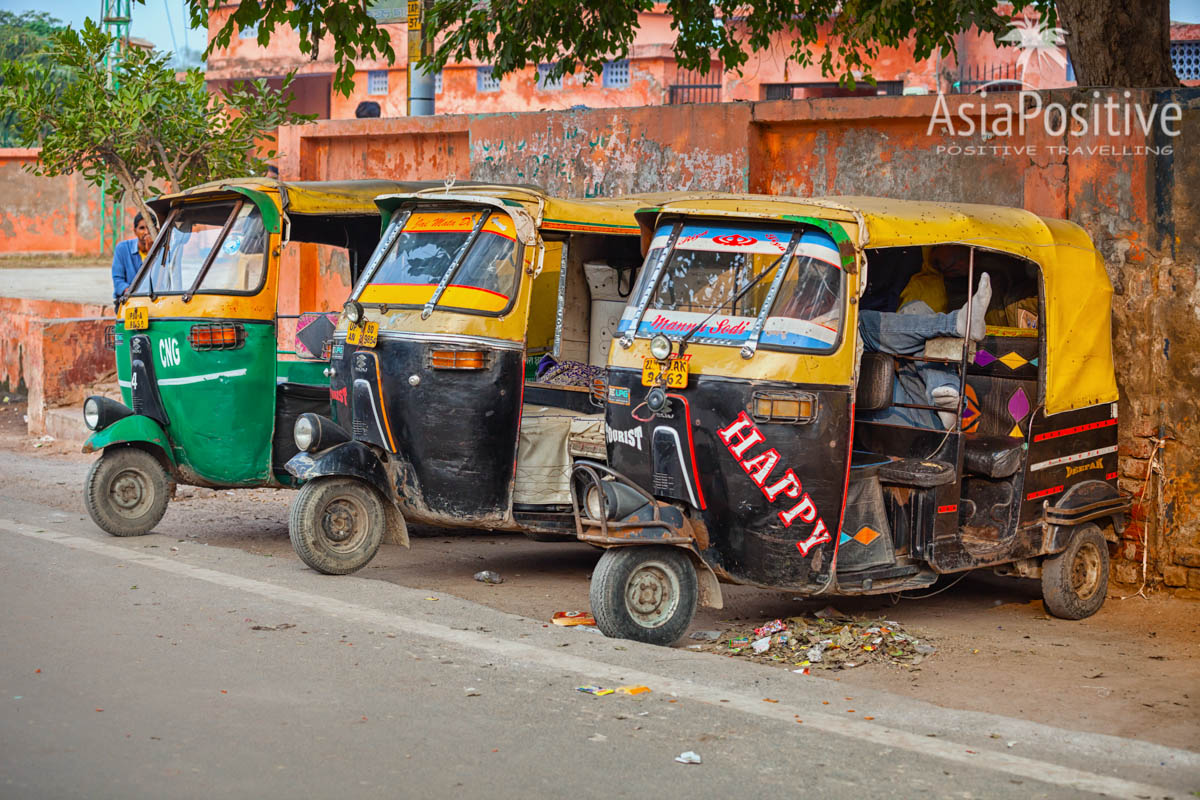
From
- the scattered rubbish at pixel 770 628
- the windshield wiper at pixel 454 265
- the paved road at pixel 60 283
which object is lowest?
the scattered rubbish at pixel 770 628

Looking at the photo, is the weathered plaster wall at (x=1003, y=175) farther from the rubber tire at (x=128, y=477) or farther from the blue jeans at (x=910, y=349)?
the rubber tire at (x=128, y=477)

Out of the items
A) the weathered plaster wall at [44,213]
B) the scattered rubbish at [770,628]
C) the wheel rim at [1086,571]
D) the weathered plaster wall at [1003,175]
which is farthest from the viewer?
the weathered plaster wall at [44,213]

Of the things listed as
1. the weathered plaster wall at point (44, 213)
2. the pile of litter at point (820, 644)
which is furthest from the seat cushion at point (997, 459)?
the weathered plaster wall at point (44, 213)

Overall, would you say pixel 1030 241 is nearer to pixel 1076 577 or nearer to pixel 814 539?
pixel 1076 577

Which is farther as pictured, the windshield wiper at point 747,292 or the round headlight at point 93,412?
the round headlight at point 93,412

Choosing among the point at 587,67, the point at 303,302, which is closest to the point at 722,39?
the point at 587,67

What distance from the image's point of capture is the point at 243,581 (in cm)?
689

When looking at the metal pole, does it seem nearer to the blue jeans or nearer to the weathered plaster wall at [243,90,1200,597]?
the weathered plaster wall at [243,90,1200,597]

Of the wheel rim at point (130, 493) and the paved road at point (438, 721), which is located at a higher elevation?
the wheel rim at point (130, 493)

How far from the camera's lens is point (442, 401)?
23.1 ft

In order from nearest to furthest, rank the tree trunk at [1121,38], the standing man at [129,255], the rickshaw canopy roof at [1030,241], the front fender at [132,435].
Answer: the rickshaw canopy roof at [1030,241] < the front fender at [132,435] < the tree trunk at [1121,38] < the standing man at [129,255]

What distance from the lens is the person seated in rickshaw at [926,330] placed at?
6.63 metres

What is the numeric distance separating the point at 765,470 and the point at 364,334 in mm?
2514

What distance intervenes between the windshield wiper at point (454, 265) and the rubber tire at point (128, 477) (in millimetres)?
2291
